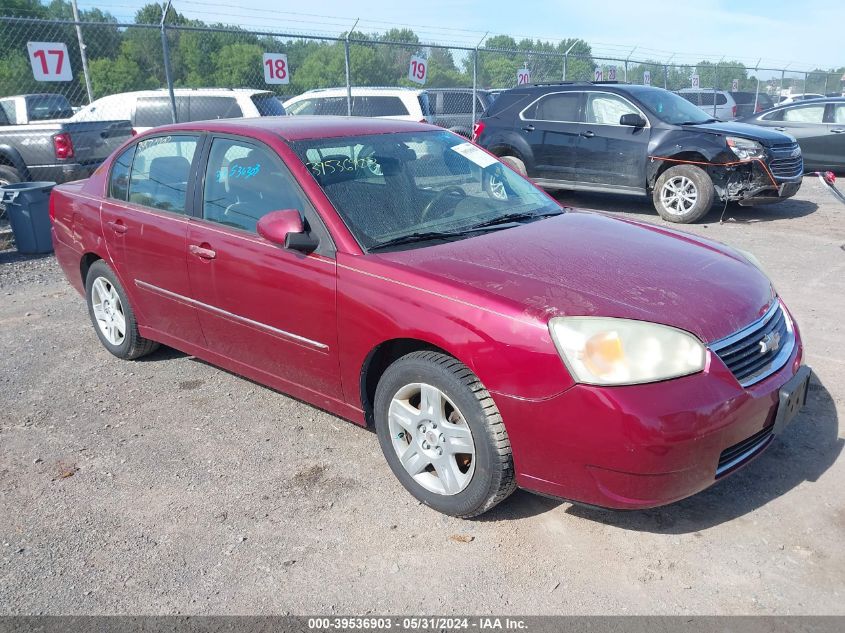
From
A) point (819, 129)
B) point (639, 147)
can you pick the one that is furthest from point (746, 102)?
point (639, 147)

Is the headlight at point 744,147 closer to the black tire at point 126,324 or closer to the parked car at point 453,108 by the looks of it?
the parked car at point 453,108

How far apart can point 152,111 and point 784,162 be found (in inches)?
404

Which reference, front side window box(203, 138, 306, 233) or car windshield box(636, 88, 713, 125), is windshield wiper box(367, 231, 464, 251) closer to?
front side window box(203, 138, 306, 233)

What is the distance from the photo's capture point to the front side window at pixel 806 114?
1364cm

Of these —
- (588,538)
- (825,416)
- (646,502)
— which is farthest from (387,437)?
(825,416)

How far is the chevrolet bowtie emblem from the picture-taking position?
3.06 m

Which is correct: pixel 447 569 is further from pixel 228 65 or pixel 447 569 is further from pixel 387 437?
pixel 228 65

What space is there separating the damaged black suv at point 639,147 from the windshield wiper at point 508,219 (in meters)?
5.57

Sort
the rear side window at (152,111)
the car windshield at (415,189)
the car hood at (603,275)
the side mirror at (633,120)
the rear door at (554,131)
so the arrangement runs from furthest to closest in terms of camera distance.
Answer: the rear side window at (152,111)
the rear door at (554,131)
the side mirror at (633,120)
the car windshield at (415,189)
the car hood at (603,275)

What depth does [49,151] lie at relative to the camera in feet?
32.0

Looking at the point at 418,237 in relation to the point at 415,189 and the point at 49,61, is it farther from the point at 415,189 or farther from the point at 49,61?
the point at 49,61

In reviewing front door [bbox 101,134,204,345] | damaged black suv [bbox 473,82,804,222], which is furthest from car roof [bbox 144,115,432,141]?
damaged black suv [bbox 473,82,804,222]

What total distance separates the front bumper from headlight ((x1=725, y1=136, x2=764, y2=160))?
7.39m

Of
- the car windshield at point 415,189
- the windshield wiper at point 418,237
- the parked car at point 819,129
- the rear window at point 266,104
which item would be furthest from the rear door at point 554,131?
the windshield wiper at point 418,237
